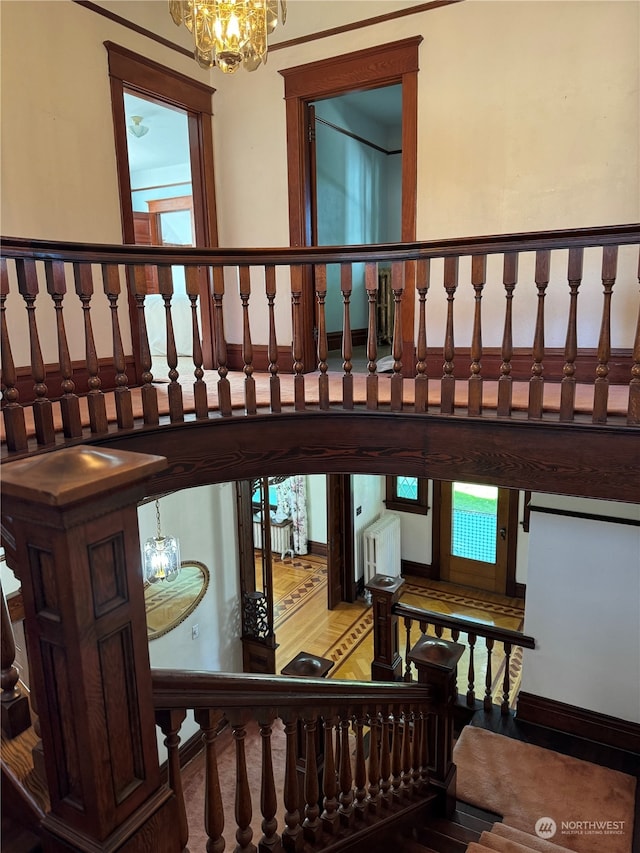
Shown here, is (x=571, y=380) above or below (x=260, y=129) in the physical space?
below

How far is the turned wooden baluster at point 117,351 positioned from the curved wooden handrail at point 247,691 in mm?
1323

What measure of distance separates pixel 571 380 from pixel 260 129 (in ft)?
10.6

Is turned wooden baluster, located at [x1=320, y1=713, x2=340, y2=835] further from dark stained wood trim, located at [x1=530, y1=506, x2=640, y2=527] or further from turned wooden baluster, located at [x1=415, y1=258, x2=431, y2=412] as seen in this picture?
dark stained wood trim, located at [x1=530, y1=506, x2=640, y2=527]

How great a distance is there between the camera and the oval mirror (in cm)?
442

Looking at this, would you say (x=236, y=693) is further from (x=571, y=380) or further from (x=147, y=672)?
(x=571, y=380)

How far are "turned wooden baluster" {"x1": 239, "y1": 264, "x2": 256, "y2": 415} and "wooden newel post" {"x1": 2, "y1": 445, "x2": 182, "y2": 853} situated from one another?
175 cm

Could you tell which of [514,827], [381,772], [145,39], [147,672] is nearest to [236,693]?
[147,672]

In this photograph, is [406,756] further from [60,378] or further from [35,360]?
[60,378]

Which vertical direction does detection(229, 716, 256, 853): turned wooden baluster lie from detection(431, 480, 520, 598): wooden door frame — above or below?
above

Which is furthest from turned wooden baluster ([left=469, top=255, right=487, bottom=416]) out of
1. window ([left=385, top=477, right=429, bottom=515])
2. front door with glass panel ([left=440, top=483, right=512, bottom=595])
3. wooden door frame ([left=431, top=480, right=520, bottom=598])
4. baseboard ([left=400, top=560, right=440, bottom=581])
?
baseboard ([left=400, top=560, right=440, bottom=581])

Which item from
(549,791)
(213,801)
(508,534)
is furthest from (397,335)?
(508,534)

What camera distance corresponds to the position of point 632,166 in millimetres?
3203

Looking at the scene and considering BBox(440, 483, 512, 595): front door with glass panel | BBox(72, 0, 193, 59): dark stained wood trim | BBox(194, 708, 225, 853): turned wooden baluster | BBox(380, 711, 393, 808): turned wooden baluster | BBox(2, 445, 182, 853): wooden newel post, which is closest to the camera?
BBox(2, 445, 182, 853): wooden newel post

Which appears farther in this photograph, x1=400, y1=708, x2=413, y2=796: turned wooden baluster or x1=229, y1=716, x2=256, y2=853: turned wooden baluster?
x1=400, y1=708, x2=413, y2=796: turned wooden baluster
